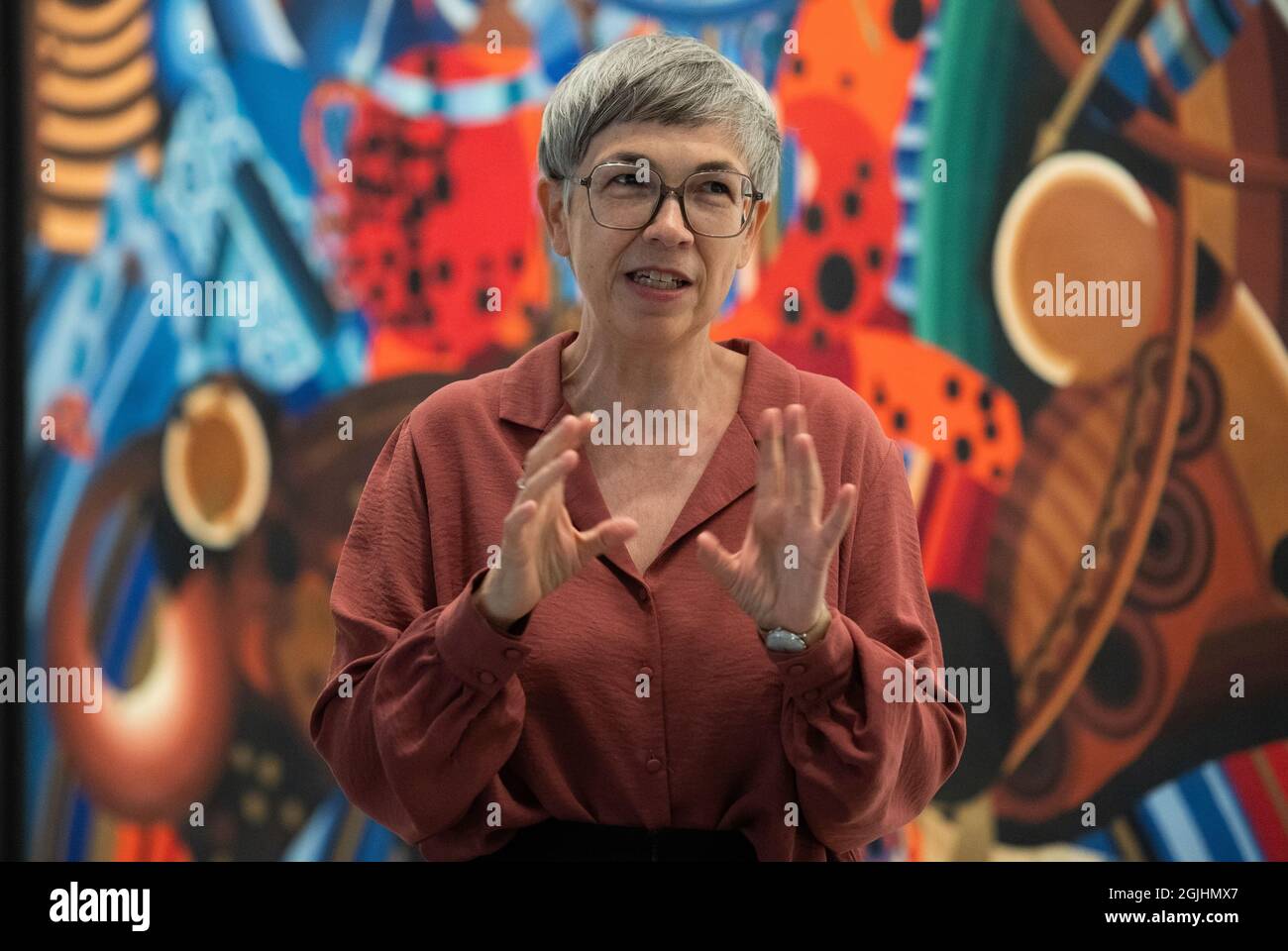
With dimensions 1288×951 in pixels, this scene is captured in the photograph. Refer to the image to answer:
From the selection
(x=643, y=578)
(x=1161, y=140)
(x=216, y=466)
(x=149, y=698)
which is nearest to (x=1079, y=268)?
(x=1161, y=140)

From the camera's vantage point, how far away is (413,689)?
5.15 ft

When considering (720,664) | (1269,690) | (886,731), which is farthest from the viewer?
(1269,690)

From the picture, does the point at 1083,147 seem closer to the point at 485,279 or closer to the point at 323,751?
the point at 485,279

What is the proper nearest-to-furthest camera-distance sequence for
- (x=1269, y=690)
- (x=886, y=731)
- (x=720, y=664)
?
(x=886, y=731), (x=720, y=664), (x=1269, y=690)

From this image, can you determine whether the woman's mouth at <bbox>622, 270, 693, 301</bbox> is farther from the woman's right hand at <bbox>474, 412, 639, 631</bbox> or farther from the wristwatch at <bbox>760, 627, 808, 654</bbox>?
the wristwatch at <bbox>760, 627, 808, 654</bbox>

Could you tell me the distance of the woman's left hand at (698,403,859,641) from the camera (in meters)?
1.49

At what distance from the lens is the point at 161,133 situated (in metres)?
3.23

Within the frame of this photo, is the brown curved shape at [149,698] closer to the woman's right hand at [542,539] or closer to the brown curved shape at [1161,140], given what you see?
the woman's right hand at [542,539]

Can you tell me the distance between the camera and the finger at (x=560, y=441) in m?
1.50

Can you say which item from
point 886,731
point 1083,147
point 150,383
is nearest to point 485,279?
point 150,383

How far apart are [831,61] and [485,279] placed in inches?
35.1

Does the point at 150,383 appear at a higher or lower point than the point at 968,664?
higher

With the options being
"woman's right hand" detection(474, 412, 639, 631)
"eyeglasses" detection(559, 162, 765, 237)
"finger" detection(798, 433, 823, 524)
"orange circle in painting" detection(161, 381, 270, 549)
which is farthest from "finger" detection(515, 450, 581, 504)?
"orange circle in painting" detection(161, 381, 270, 549)

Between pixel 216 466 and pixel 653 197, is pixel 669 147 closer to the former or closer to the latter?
pixel 653 197
